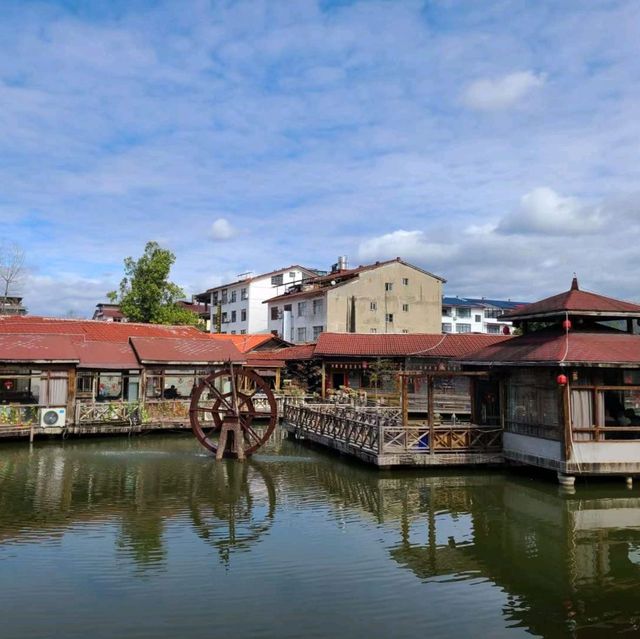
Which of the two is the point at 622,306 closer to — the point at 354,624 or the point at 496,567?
the point at 496,567

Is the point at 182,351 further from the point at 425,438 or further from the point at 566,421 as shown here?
the point at 566,421

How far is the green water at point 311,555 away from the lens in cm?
848

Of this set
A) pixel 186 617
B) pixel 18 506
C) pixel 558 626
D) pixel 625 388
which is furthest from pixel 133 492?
pixel 625 388

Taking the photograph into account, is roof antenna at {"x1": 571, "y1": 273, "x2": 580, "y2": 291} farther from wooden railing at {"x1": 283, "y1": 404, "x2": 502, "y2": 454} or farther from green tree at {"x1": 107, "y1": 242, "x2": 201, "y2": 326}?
green tree at {"x1": 107, "y1": 242, "x2": 201, "y2": 326}

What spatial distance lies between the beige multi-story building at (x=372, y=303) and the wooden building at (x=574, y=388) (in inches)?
1075

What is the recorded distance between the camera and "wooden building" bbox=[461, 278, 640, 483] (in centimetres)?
1647

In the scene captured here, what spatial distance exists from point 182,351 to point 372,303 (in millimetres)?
20918

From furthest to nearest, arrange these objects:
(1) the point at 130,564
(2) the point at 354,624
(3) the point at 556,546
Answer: (3) the point at 556,546 → (1) the point at 130,564 → (2) the point at 354,624

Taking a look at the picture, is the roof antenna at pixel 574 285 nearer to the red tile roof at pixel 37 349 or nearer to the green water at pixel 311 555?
the green water at pixel 311 555

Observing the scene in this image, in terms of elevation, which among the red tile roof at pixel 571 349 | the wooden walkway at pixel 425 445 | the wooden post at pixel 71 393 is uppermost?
the red tile roof at pixel 571 349

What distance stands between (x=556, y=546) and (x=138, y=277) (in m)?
37.1

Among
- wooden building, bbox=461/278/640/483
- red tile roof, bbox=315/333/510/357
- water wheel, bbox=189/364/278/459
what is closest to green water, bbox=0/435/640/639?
wooden building, bbox=461/278/640/483

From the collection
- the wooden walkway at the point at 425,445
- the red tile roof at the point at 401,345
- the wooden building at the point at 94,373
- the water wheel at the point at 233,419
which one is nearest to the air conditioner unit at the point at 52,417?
the wooden building at the point at 94,373

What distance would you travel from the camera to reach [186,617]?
334 inches
